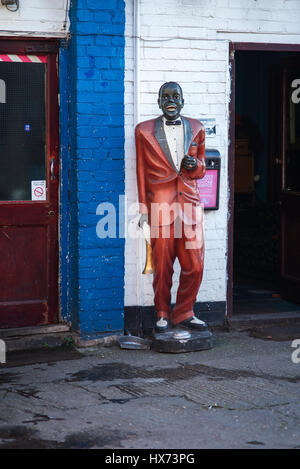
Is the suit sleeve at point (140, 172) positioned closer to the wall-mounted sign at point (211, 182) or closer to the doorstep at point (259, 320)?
the wall-mounted sign at point (211, 182)

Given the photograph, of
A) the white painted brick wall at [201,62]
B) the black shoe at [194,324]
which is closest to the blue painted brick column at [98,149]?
the white painted brick wall at [201,62]

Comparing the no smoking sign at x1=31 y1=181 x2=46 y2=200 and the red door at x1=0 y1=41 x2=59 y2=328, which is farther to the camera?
the no smoking sign at x1=31 y1=181 x2=46 y2=200

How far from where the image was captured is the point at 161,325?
25.0 feet

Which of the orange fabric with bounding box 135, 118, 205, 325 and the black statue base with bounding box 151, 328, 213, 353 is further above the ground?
the orange fabric with bounding box 135, 118, 205, 325

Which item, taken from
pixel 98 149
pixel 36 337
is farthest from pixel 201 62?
pixel 36 337

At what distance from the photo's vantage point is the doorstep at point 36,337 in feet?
25.4

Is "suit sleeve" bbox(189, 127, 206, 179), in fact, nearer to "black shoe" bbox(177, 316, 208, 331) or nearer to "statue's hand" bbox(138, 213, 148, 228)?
"statue's hand" bbox(138, 213, 148, 228)

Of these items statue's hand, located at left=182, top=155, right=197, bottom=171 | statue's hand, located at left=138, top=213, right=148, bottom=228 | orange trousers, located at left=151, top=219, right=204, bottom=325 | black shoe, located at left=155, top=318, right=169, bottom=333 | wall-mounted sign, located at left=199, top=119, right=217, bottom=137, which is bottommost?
black shoe, located at left=155, top=318, right=169, bottom=333

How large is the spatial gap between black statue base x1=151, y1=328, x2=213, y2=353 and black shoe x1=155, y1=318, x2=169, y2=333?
4 cm

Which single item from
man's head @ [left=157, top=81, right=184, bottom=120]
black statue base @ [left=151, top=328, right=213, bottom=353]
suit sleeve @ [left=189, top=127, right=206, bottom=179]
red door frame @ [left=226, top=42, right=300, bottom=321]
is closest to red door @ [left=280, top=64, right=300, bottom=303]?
red door frame @ [left=226, top=42, right=300, bottom=321]

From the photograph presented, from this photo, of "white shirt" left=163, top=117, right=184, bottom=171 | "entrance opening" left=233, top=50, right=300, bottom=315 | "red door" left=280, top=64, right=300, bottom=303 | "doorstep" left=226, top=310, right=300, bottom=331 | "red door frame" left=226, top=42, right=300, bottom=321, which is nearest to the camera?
"white shirt" left=163, top=117, right=184, bottom=171

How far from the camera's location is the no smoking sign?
794cm
